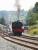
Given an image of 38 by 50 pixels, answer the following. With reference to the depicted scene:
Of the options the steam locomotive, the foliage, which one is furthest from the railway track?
the foliage

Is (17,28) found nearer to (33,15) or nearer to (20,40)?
(20,40)

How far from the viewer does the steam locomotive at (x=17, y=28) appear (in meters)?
2.84

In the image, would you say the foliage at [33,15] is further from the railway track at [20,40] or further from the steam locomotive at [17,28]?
the railway track at [20,40]

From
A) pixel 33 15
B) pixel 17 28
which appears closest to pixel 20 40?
pixel 17 28

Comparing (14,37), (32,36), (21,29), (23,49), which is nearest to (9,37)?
(14,37)

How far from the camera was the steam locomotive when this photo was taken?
112 inches

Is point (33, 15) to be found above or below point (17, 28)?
above

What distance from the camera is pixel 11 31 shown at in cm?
293

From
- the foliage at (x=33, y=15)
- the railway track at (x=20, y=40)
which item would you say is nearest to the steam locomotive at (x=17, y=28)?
the railway track at (x=20, y=40)

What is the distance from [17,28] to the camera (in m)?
2.91

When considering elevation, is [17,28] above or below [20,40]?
above

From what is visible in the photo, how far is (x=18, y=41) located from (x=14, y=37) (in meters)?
0.21

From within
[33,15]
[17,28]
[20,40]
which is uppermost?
[33,15]

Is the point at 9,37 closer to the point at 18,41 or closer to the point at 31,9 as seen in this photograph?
the point at 18,41
